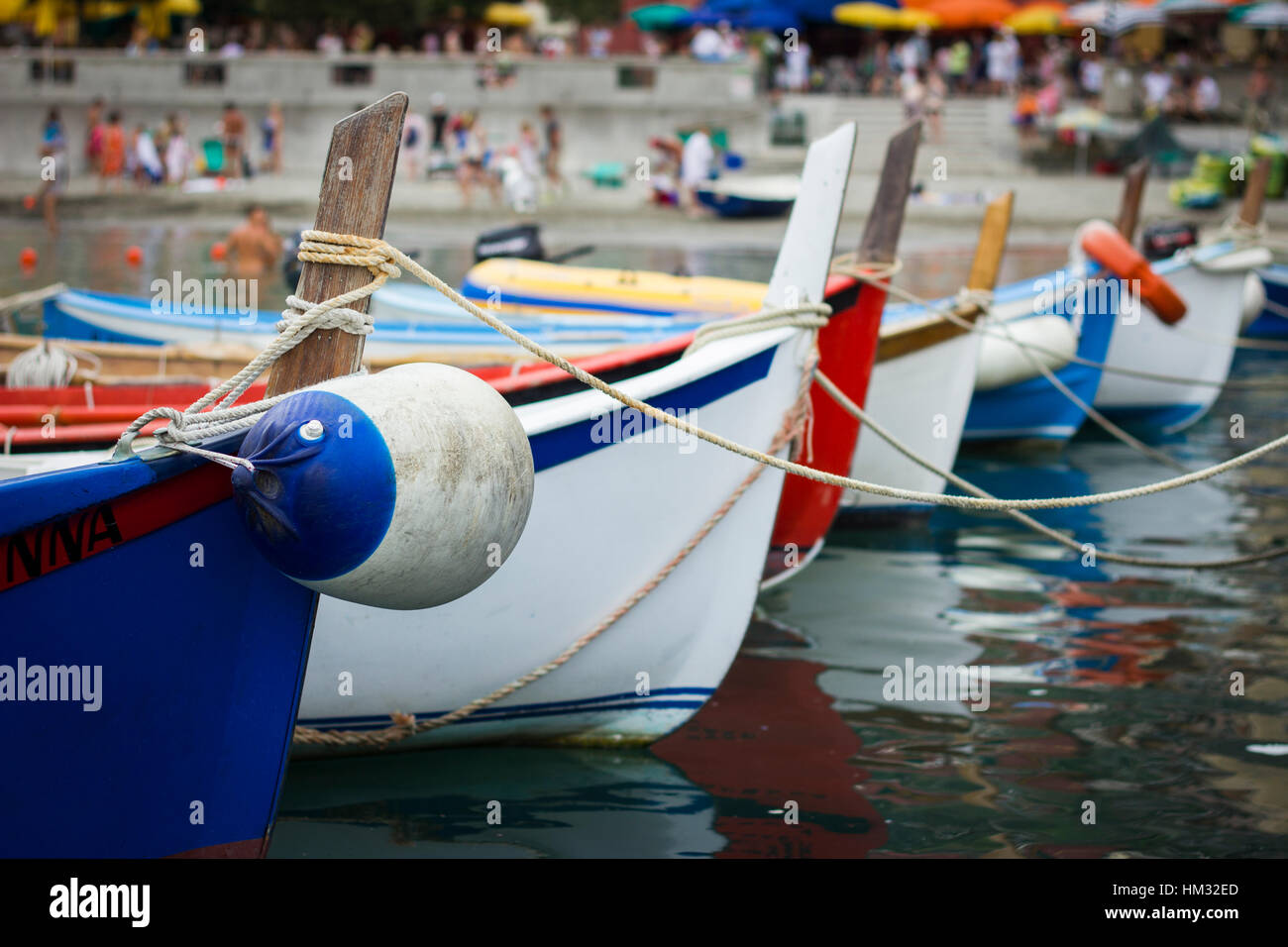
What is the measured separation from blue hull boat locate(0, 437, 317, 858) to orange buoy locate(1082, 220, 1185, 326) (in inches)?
312

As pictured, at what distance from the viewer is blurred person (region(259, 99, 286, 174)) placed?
26594mm

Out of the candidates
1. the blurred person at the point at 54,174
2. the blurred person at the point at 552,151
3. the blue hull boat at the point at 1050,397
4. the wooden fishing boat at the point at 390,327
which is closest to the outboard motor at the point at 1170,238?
the blue hull boat at the point at 1050,397

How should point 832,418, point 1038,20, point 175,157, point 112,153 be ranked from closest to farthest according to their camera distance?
point 832,418
point 112,153
point 175,157
point 1038,20

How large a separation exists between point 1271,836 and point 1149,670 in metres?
1.60

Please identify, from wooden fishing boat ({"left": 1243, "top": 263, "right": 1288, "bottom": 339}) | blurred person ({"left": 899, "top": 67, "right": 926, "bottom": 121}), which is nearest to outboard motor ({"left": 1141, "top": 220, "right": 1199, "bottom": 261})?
wooden fishing boat ({"left": 1243, "top": 263, "right": 1288, "bottom": 339})

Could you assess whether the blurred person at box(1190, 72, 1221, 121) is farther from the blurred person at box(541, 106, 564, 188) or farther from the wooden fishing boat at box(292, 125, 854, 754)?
the wooden fishing boat at box(292, 125, 854, 754)

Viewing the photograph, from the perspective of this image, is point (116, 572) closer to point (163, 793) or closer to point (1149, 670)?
point (163, 793)

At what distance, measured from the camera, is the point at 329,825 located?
14.7 ft

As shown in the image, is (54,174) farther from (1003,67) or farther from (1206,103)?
(1206,103)

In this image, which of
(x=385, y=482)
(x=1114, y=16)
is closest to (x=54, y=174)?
(x=1114, y=16)

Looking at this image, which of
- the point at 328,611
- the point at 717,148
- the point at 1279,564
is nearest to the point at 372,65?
the point at 717,148

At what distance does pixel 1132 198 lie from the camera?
38.0 feet

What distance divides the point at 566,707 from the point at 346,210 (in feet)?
7.51

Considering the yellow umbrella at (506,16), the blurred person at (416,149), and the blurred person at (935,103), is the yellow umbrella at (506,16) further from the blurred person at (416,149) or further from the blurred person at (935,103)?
the blurred person at (935,103)
